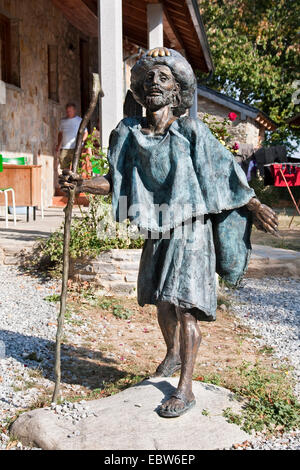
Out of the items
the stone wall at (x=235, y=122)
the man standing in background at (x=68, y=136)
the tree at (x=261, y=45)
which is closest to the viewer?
the man standing in background at (x=68, y=136)

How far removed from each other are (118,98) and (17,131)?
12.4ft

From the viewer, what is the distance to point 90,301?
5.32m

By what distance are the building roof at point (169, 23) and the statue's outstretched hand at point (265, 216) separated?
5733 mm

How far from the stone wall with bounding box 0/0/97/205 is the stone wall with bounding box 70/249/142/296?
13.0 ft

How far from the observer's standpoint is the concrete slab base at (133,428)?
2.65 m

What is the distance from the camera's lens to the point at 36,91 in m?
10.2

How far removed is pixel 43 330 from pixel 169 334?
1.69 metres

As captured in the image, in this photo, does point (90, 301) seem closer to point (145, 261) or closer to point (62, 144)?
point (145, 261)

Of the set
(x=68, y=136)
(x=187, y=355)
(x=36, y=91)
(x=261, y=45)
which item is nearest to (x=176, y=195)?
(x=187, y=355)

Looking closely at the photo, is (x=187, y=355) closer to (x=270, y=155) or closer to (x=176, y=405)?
(x=176, y=405)

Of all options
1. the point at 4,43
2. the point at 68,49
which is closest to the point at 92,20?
the point at 68,49

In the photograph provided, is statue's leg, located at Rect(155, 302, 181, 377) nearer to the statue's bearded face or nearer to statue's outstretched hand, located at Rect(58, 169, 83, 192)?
statue's outstretched hand, located at Rect(58, 169, 83, 192)

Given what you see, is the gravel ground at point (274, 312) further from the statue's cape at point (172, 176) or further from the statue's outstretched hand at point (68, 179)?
the statue's outstretched hand at point (68, 179)

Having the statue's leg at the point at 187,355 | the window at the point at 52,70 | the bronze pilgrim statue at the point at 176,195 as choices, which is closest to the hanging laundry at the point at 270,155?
the window at the point at 52,70
